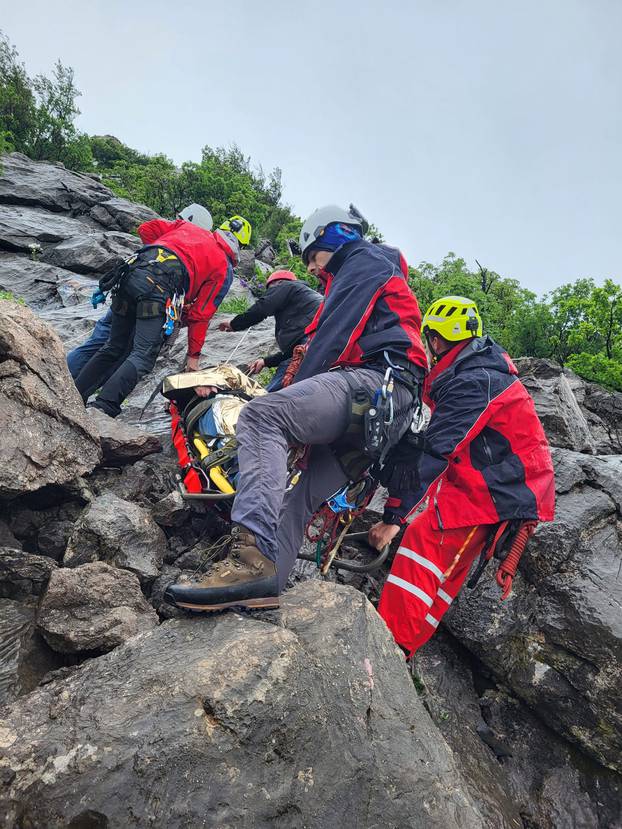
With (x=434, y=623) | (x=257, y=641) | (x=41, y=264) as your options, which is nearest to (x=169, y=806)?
(x=257, y=641)

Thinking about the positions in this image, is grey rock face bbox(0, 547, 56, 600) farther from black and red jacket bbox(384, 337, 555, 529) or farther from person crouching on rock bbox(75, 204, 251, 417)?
black and red jacket bbox(384, 337, 555, 529)

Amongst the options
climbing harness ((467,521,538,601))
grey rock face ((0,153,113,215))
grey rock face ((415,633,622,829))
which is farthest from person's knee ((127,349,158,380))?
grey rock face ((0,153,113,215))

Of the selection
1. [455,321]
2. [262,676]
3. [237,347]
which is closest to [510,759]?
[262,676]

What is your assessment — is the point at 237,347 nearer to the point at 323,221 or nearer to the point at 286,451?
the point at 323,221

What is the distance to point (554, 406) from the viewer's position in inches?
297

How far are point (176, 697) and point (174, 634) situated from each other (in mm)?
413

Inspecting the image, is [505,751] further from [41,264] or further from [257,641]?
[41,264]

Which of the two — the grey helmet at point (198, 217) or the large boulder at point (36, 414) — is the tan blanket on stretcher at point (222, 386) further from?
the grey helmet at point (198, 217)

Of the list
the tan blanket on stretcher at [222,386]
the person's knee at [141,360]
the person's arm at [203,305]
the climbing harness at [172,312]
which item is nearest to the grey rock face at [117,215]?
the person's arm at [203,305]

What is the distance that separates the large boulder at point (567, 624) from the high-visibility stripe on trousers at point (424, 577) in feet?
1.76

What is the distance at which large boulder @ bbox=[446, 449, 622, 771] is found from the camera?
394 centimetres

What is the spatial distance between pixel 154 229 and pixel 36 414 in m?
3.46

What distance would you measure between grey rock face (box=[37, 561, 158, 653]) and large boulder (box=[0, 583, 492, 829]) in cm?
41

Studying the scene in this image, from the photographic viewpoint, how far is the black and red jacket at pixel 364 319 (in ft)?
10.8
